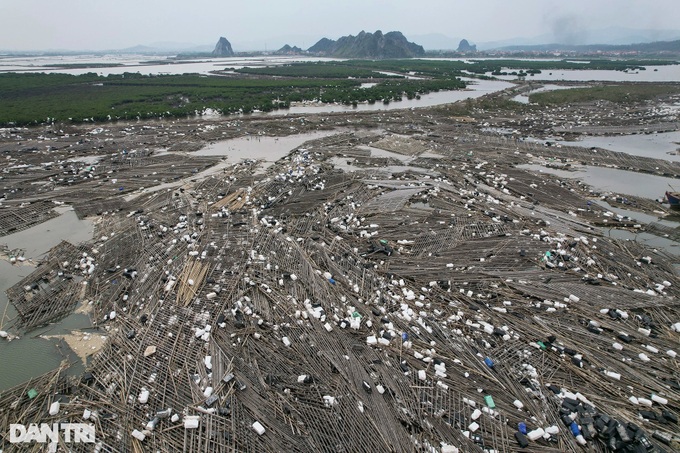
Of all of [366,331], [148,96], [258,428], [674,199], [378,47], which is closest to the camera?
[258,428]

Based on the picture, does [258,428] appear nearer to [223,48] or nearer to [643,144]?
[643,144]

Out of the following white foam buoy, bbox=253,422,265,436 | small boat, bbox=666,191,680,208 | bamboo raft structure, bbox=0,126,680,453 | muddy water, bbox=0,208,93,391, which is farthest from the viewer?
small boat, bbox=666,191,680,208

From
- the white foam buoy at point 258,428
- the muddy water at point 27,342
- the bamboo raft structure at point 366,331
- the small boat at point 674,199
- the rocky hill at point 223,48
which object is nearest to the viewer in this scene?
the white foam buoy at point 258,428

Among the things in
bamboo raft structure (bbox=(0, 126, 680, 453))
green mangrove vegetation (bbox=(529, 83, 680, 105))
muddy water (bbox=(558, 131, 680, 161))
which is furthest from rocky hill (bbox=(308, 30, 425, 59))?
bamboo raft structure (bbox=(0, 126, 680, 453))

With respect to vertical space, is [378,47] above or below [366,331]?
above

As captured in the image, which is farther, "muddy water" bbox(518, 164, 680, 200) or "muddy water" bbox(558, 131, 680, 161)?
"muddy water" bbox(558, 131, 680, 161)

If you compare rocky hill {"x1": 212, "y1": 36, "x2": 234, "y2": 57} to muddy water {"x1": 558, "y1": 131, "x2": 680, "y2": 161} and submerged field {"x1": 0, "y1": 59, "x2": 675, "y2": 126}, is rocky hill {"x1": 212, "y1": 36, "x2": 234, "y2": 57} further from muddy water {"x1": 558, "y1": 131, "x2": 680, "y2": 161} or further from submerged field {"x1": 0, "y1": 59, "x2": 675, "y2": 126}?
muddy water {"x1": 558, "y1": 131, "x2": 680, "y2": 161}

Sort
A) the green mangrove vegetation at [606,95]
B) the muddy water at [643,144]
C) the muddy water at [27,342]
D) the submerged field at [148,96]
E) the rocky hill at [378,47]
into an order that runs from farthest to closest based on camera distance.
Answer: the rocky hill at [378,47]
the green mangrove vegetation at [606,95]
the submerged field at [148,96]
the muddy water at [643,144]
the muddy water at [27,342]

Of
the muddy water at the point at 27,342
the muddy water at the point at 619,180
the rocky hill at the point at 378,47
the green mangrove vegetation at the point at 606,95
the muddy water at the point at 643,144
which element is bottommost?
the muddy water at the point at 27,342

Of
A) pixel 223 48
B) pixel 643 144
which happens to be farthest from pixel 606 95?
pixel 223 48

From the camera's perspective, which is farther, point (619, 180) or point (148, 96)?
point (148, 96)

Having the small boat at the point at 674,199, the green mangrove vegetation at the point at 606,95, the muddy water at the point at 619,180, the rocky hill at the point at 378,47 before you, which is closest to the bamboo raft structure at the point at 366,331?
the small boat at the point at 674,199

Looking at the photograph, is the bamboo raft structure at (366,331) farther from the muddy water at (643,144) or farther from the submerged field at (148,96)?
the submerged field at (148,96)

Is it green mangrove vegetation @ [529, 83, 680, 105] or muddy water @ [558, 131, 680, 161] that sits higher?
green mangrove vegetation @ [529, 83, 680, 105]
